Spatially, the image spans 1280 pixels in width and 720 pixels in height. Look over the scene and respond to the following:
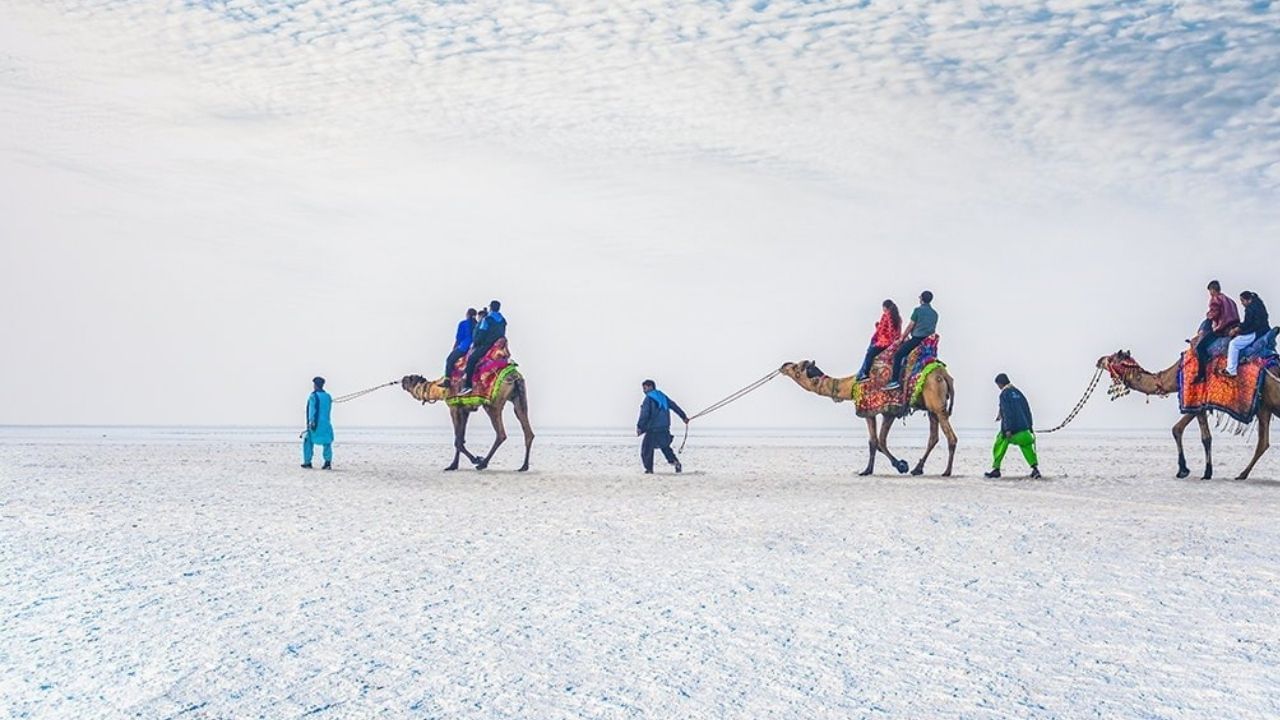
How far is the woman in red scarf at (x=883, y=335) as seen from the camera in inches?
772

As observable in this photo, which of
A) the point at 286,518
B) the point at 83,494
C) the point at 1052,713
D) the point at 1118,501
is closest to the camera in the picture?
the point at 1052,713

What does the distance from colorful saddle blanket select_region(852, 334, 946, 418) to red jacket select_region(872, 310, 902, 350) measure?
0.36ft

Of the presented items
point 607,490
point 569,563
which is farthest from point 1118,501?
point 569,563

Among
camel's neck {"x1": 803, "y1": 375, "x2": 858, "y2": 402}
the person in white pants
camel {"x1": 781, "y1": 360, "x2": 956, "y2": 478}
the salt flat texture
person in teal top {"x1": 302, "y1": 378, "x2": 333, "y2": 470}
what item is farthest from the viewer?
person in teal top {"x1": 302, "y1": 378, "x2": 333, "y2": 470}

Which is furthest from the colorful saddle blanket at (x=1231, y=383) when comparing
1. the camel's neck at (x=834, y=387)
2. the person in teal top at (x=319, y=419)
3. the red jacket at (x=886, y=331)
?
the person in teal top at (x=319, y=419)

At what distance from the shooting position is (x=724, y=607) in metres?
8.38

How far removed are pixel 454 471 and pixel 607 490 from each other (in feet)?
18.3

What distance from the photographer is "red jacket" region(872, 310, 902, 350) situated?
19.6m

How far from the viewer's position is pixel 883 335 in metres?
19.7

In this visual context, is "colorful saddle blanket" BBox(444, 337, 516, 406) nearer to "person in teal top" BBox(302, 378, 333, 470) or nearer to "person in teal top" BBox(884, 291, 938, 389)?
"person in teal top" BBox(302, 378, 333, 470)

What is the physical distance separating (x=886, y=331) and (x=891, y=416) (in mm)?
1340

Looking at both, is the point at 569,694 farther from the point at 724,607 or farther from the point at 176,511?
the point at 176,511

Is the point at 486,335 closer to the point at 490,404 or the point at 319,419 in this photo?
the point at 490,404

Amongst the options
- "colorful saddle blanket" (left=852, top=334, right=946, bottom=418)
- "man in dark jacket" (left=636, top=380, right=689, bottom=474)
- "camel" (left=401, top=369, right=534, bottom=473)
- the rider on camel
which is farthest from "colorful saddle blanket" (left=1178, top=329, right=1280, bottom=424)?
"camel" (left=401, top=369, right=534, bottom=473)
